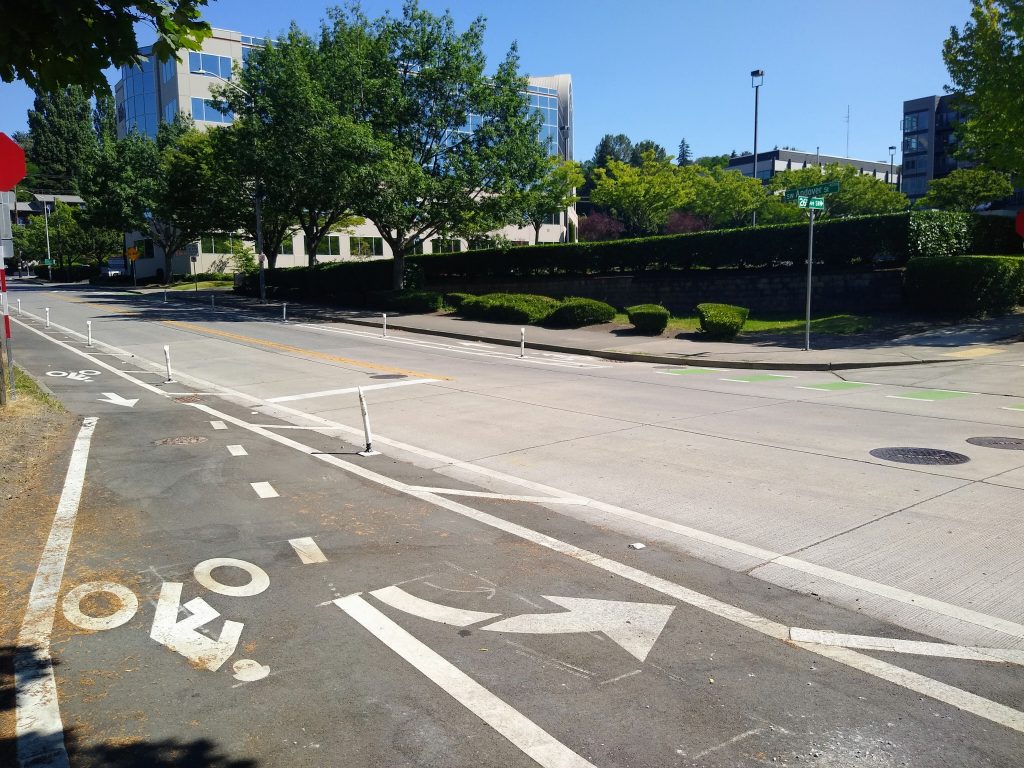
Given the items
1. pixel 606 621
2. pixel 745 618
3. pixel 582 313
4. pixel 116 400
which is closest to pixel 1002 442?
pixel 745 618

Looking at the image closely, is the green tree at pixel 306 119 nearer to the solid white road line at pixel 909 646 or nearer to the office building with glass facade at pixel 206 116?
the office building with glass facade at pixel 206 116

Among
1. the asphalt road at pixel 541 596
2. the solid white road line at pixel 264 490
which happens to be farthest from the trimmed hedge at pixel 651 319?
the solid white road line at pixel 264 490

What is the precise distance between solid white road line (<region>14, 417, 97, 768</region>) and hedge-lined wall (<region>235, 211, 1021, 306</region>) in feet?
81.8

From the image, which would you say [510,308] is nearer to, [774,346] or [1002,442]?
[774,346]

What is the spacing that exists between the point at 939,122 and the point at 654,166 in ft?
183

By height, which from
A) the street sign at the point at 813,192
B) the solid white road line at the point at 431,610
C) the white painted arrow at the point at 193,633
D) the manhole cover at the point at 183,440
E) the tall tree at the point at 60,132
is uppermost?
the tall tree at the point at 60,132

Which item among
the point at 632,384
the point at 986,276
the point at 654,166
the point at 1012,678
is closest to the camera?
the point at 1012,678

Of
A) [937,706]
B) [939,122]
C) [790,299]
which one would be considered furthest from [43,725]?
[939,122]

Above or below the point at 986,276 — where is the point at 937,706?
below

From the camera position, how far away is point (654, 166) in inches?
2295

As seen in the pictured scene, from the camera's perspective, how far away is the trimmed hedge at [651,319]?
25.0 metres

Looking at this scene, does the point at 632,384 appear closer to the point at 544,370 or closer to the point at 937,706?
the point at 544,370

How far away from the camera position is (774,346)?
21375 millimetres

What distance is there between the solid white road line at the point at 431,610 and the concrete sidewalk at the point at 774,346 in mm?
15165
